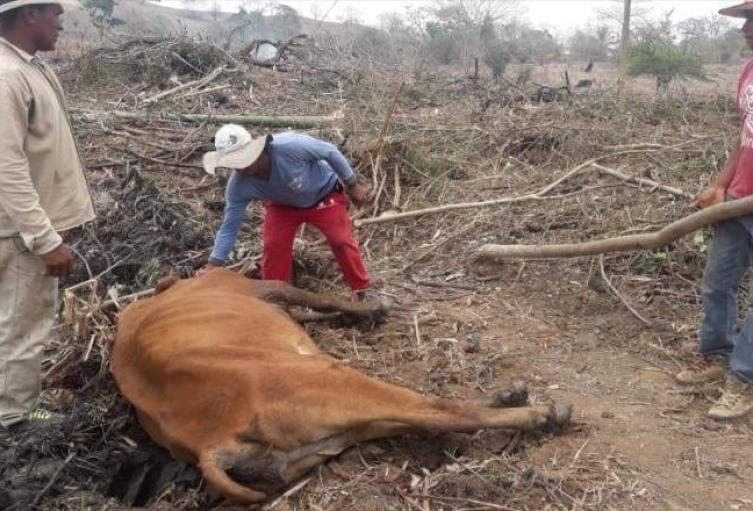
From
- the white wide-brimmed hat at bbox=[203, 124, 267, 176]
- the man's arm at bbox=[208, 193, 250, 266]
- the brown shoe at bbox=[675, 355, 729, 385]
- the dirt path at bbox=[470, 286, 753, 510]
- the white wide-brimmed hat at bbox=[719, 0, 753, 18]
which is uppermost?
the white wide-brimmed hat at bbox=[719, 0, 753, 18]

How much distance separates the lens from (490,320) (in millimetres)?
4621

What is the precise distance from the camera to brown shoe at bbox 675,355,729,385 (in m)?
3.74

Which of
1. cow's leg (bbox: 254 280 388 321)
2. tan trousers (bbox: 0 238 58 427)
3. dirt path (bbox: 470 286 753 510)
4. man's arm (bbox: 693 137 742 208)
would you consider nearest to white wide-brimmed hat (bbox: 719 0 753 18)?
man's arm (bbox: 693 137 742 208)

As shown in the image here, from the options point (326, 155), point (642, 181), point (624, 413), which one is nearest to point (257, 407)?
point (624, 413)

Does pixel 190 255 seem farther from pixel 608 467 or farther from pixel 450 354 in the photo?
pixel 608 467

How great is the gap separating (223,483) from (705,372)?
2.38 metres

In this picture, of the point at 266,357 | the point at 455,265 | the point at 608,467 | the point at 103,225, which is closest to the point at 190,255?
the point at 103,225

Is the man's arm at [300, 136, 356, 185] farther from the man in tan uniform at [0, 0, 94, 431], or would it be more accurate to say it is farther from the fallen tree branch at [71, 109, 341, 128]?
the fallen tree branch at [71, 109, 341, 128]

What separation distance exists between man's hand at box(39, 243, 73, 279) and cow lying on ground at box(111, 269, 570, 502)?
1.40 ft

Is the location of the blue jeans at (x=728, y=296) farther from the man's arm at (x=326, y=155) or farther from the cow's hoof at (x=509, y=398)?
the man's arm at (x=326, y=155)

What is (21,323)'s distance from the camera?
350cm

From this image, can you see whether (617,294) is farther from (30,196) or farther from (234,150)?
(30,196)

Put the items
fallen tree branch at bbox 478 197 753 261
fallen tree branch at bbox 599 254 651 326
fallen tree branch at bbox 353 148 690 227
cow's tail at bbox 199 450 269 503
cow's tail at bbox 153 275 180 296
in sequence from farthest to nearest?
1. fallen tree branch at bbox 353 148 690 227
2. fallen tree branch at bbox 599 254 651 326
3. cow's tail at bbox 153 275 180 296
4. fallen tree branch at bbox 478 197 753 261
5. cow's tail at bbox 199 450 269 503

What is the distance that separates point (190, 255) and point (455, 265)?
189 cm
